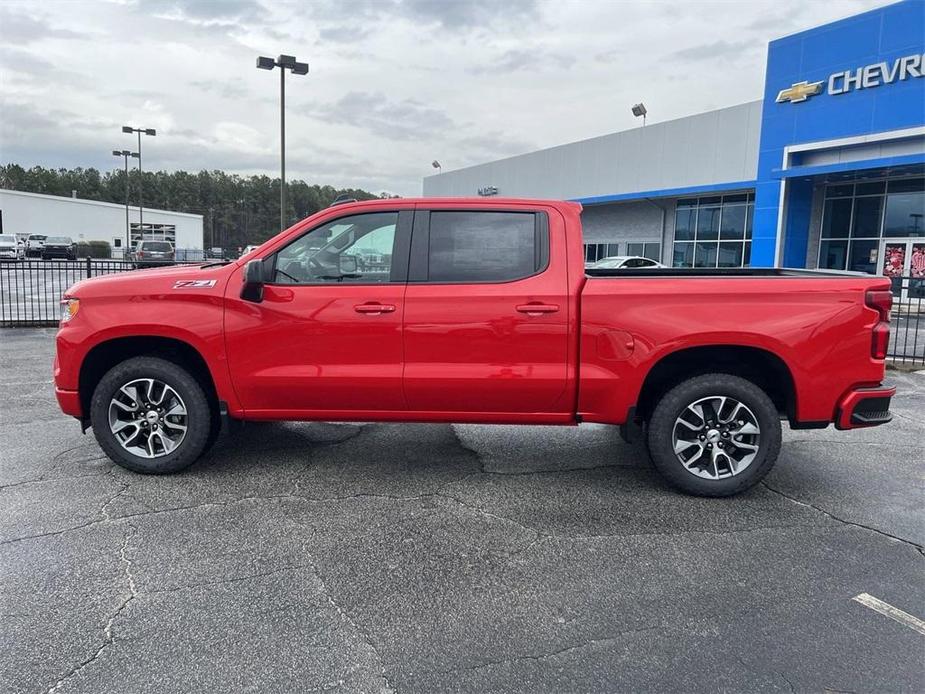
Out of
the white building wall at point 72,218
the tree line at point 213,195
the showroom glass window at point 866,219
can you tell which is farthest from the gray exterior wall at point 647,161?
the tree line at point 213,195

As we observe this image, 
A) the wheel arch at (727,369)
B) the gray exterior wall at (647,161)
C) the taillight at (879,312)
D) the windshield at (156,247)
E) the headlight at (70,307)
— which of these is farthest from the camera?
the windshield at (156,247)

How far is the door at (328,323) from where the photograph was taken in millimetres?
4508

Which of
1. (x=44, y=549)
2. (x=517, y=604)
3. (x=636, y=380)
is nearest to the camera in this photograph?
(x=517, y=604)

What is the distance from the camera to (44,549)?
11.9 ft

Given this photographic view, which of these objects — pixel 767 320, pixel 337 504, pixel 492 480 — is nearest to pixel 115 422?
pixel 337 504

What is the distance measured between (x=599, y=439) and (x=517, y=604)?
3.03 m

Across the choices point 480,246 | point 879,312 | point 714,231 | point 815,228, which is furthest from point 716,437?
point 714,231

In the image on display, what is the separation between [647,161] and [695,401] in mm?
30182

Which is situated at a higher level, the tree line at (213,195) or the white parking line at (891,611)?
the tree line at (213,195)

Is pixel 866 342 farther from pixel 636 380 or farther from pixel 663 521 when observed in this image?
pixel 663 521

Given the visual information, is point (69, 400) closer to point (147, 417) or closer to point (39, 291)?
point (147, 417)

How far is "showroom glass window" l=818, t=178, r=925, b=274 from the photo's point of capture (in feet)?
70.9

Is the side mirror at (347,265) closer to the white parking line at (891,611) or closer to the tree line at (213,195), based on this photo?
the white parking line at (891,611)

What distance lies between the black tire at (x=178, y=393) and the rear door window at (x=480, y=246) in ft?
5.88
